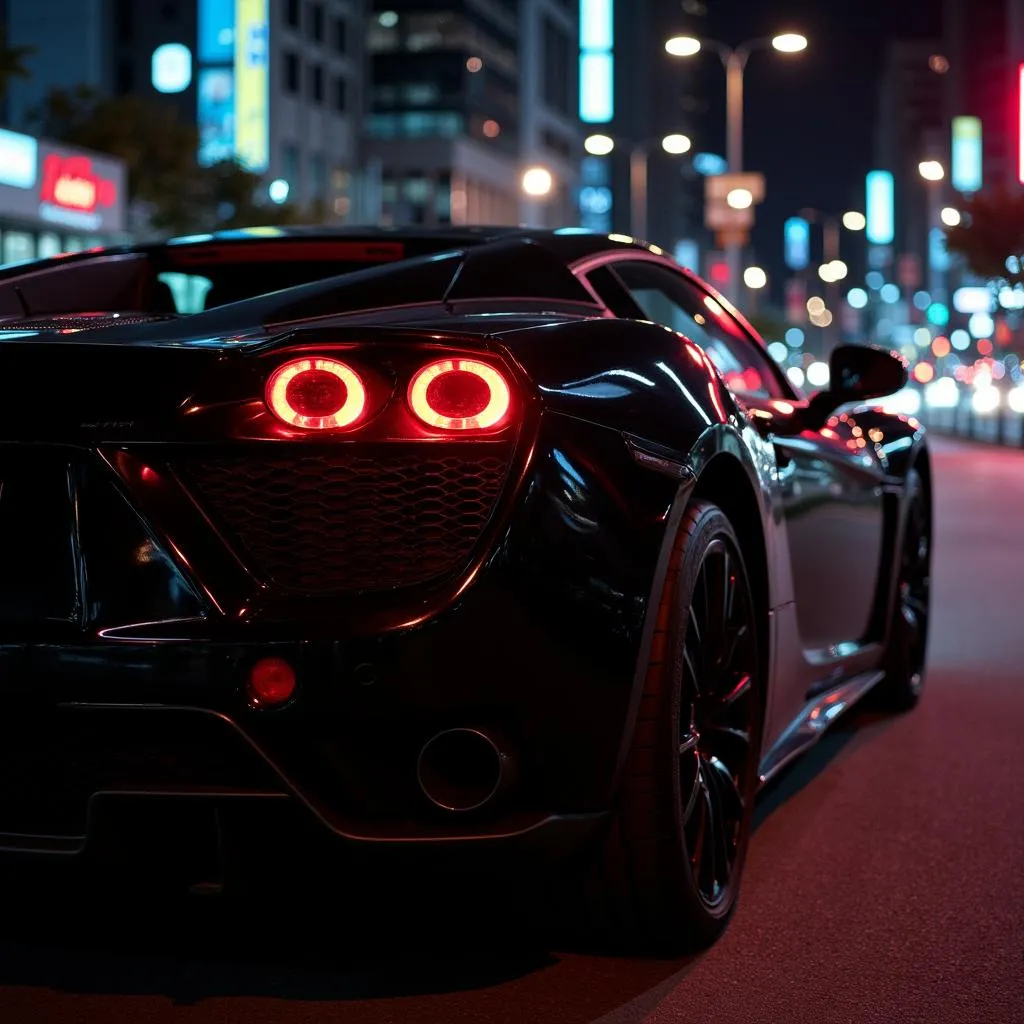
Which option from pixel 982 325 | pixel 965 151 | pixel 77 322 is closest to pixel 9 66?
pixel 77 322

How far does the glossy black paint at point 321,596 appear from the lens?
2.87 meters

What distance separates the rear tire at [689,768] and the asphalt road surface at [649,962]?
101mm

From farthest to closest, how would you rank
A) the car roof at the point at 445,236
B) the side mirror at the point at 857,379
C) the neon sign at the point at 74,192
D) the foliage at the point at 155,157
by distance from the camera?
the foliage at the point at 155,157
the neon sign at the point at 74,192
the side mirror at the point at 857,379
the car roof at the point at 445,236

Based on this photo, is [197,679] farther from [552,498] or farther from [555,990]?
[555,990]

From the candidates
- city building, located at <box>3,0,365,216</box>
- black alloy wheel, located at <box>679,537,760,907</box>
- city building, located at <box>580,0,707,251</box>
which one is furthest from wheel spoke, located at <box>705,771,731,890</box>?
city building, located at <box>580,0,707,251</box>

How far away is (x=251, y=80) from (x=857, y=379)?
68.2 metres

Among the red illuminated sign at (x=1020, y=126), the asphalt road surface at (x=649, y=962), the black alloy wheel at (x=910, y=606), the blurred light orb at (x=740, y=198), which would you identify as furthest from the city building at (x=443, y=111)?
the asphalt road surface at (x=649, y=962)

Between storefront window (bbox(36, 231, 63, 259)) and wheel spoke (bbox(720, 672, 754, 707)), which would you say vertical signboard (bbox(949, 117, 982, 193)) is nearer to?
storefront window (bbox(36, 231, 63, 259))

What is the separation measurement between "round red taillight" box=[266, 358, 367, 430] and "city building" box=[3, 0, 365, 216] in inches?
2396

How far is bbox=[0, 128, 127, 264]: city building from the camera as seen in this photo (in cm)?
3572

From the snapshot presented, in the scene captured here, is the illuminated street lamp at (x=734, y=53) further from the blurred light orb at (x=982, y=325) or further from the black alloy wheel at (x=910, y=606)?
the blurred light orb at (x=982, y=325)

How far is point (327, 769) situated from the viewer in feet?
9.55

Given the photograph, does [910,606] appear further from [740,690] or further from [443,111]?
[443,111]

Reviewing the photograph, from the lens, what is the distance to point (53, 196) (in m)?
37.6
